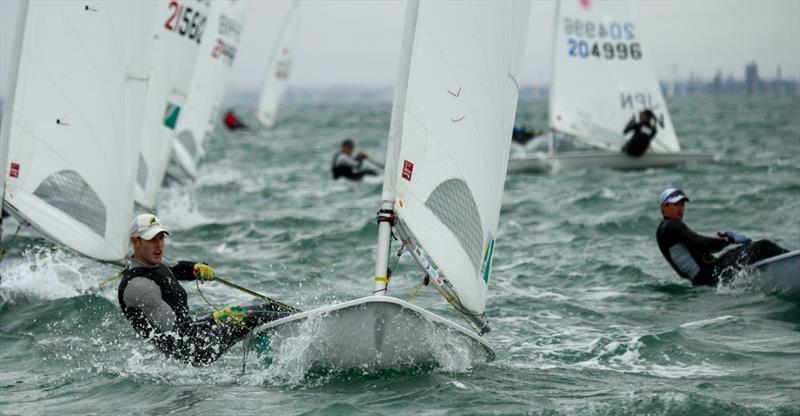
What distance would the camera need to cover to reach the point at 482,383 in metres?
5.97

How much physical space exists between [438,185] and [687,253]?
3616 millimetres

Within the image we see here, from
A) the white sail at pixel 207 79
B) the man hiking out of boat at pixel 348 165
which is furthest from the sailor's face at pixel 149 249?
the man hiking out of boat at pixel 348 165

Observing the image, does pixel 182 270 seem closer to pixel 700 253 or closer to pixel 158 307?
pixel 158 307

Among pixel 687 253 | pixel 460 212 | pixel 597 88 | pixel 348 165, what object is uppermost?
pixel 597 88

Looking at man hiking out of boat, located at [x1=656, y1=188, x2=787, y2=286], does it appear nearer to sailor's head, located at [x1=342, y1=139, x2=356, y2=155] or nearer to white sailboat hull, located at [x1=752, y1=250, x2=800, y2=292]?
white sailboat hull, located at [x1=752, y1=250, x2=800, y2=292]

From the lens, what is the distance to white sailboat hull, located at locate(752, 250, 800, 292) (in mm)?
8195

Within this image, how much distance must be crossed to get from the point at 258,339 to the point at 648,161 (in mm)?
12978

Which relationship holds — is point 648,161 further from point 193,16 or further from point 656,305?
point 656,305

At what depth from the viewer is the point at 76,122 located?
7.95 m

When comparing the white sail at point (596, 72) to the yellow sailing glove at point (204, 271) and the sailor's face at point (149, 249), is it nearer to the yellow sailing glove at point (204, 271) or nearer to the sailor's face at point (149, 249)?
the yellow sailing glove at point (204, 271)

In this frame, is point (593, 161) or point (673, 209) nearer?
point (673, 209)

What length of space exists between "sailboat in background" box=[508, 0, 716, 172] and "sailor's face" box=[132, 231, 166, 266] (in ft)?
39.5

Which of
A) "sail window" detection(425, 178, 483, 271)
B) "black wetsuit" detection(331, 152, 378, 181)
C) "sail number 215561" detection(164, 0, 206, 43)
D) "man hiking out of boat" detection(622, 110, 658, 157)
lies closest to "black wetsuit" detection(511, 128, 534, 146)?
"man hiking out of boat" detection(622, 110, 658, 157)

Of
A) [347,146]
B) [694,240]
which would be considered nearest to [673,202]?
[694,240]
